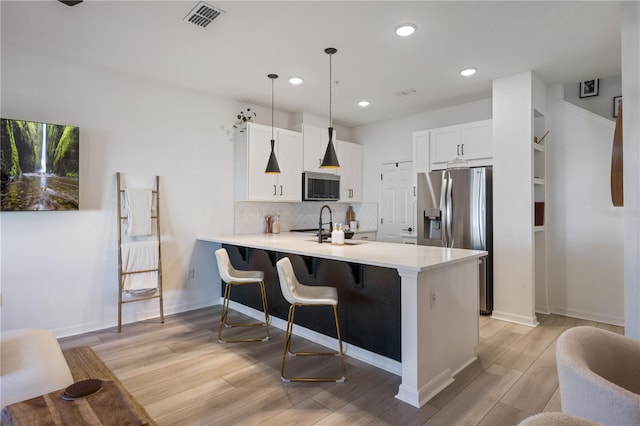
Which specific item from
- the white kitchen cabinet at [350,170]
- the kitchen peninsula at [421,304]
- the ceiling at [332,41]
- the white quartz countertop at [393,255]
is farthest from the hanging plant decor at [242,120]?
the kitchen peninsula at [421,304]

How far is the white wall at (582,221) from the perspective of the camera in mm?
3766

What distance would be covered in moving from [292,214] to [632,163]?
414cm

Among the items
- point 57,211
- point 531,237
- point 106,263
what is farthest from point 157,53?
point 531,237

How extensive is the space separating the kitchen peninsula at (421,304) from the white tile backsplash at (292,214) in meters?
1.75

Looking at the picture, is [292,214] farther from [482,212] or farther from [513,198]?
[513,198]

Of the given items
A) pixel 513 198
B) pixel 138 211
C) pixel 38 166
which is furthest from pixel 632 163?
pixel 38 166

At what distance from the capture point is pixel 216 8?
8.27 ft

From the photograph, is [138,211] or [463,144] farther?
[463,144]

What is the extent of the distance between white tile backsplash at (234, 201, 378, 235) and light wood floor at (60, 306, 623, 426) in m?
1.77

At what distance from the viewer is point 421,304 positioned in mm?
2271

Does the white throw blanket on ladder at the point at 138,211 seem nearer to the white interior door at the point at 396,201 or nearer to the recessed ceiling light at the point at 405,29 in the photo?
the recessed ceiling light at the point at 405,29

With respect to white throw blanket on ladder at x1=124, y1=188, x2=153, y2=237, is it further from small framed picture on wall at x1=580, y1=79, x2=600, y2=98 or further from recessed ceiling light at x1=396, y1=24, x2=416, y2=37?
small framed picture on wall at x1=580, y1=79, x2=600, y2=98

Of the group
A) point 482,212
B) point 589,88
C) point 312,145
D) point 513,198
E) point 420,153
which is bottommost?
point 482,212

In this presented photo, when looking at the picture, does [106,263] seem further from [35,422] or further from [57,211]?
[35,422]
